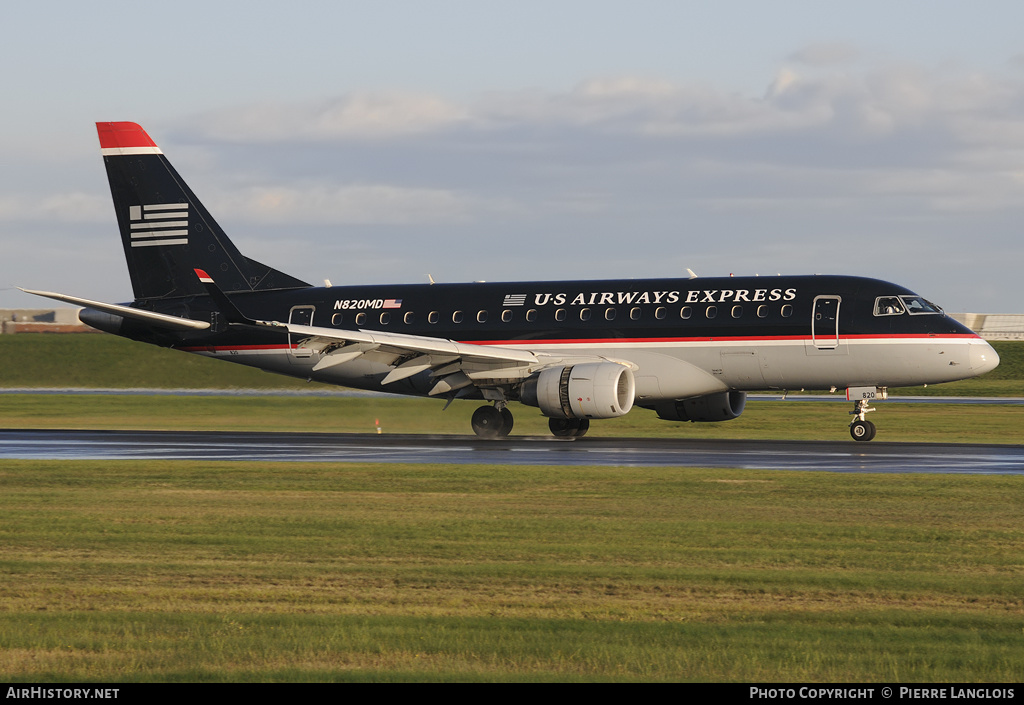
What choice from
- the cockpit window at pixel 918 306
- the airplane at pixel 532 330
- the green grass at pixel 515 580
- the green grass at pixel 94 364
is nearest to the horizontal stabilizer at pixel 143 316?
A: the airplane at pixel 532 330

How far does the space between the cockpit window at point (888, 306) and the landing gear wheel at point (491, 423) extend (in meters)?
10.8

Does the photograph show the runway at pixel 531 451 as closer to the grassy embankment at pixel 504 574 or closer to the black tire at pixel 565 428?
the black tire at pixel 565 428

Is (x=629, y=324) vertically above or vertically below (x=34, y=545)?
above

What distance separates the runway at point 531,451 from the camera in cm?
2672

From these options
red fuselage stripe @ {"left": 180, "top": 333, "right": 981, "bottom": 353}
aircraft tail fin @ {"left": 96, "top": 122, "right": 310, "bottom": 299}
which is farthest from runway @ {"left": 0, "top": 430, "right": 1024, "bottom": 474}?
aircraft tail fin @ {"left": 96, "top": 122, "right": 310, "bottom": 299}

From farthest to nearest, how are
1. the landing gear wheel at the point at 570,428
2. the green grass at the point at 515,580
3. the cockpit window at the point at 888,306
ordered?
the landing gear wheel at the point at 570,428 < the cockpit window at the point at 888,306 < the green grass at the point at 515,580

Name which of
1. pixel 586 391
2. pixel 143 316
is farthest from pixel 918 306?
pixel 143 316

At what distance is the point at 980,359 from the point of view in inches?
1299

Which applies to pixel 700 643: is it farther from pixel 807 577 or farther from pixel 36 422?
pixel 36 422

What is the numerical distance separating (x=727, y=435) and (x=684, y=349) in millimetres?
5154

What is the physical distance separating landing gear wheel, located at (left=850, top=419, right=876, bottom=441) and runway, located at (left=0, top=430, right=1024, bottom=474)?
388 millimetres

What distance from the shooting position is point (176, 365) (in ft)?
178

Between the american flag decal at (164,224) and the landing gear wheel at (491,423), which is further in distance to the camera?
the american flag decal at (164,224)
